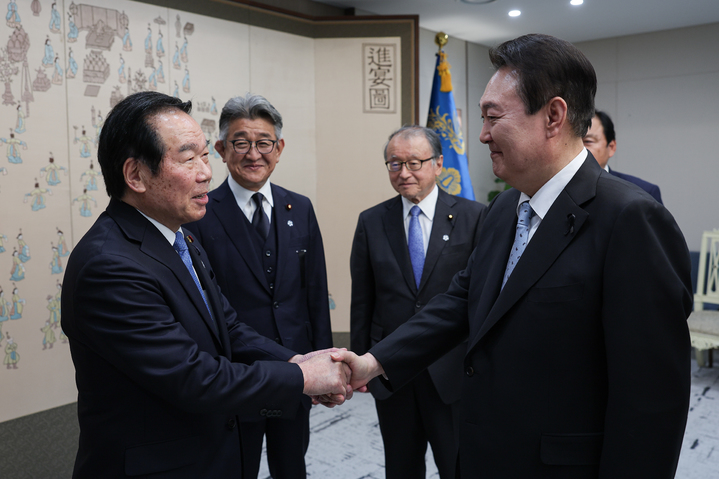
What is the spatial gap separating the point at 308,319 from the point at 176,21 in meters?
2.39

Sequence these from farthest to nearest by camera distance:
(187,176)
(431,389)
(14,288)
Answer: (14,288)
(431,389)
(187,176)

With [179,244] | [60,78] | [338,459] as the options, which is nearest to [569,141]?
[179,244]

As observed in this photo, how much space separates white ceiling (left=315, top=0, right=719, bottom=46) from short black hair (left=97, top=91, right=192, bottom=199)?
399 cm

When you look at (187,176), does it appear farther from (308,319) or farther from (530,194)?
(308,319)

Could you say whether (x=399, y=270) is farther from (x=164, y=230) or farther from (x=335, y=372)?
(x=164, y=230)

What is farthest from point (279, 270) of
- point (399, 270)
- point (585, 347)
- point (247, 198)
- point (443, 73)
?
point (443, 73)

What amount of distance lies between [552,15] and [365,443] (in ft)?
15.1

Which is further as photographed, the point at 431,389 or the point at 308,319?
the point at 308,319

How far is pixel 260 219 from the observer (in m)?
2.49

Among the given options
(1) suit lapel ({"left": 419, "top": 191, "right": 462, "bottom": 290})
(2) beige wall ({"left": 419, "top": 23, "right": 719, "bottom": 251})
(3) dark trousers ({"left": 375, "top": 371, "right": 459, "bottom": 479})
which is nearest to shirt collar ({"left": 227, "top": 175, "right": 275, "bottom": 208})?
(1) suit lapel ({"left": 419, "top": 191, "right": 462, "bottom": 290})

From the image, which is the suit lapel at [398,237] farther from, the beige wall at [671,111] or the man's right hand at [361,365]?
the beige wall at [671,111]

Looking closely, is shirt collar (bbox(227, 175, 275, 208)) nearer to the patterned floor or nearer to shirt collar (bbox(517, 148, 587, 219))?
shirt collar (bbox(517, 148, 587, 219))

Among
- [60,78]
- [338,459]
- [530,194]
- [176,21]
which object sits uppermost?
[176,21]

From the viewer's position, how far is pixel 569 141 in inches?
55.3
